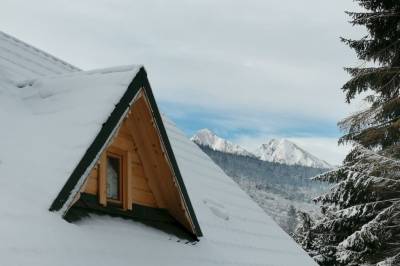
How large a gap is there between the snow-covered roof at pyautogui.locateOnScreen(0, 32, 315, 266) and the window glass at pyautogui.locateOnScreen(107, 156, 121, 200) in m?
0.30

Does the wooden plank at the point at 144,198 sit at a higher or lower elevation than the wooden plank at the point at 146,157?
lower

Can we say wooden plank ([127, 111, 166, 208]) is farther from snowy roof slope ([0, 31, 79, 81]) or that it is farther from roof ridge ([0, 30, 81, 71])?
roof ridge ([0, 30, 81, 71])

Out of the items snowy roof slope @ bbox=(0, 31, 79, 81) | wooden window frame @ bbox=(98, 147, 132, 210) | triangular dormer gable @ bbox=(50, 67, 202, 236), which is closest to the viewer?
triangular dormer gable @ bbox=(50, 67, 202, 236)

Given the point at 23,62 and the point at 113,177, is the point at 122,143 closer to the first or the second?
the point at 113,177

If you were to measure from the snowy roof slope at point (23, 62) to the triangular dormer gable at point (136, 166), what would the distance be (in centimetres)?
170

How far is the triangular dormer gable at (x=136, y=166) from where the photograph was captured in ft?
16.4

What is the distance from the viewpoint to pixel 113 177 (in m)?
5.50

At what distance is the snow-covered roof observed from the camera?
156 inches

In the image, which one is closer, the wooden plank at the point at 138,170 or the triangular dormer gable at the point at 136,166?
the triangular dormer gable at the point at 136,166

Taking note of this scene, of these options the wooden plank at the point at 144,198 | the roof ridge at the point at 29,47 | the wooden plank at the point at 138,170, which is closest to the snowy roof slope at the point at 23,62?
the roof ridge at the point at 29,47

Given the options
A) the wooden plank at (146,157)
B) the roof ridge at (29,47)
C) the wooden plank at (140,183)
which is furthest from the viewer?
the roof ridge at (29,47)

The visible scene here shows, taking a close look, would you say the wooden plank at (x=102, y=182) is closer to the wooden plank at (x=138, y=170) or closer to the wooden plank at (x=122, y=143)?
the wooden plank at (x=122, y=143)

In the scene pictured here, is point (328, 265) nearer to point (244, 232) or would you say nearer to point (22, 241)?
point (244, 232)

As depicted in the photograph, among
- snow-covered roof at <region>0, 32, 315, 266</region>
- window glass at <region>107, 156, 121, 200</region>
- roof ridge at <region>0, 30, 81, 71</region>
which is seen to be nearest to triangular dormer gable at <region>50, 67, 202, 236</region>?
window glass at <region>107, 156, 121, 200</region>
